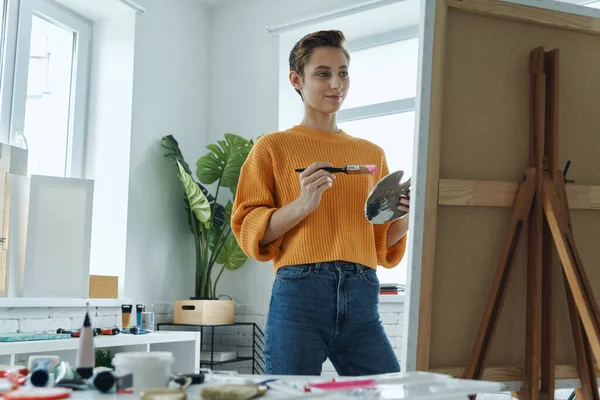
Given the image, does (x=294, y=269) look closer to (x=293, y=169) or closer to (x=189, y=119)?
(x=293, y=169)

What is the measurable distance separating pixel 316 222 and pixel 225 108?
9.43ft

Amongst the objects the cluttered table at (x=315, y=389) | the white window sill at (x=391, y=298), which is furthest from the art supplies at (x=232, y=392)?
the white window sill at (x=391, y=298)

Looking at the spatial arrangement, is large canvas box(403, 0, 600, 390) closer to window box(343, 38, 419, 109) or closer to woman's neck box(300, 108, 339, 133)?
woman's neck box(300, 108, 339, 133)

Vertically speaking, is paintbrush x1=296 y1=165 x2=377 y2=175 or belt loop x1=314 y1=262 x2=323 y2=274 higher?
paintbrush x1=296 y1=165 x2=377 y2=175

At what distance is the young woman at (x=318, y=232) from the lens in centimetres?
158

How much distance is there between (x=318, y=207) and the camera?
5.58 ft

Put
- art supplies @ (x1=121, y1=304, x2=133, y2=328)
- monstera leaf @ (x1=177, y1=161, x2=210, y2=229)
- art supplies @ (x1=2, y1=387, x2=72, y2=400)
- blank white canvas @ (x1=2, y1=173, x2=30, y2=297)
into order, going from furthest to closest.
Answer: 1. monstera leaf @ (x1=177, y1=161, x2=210, y2=229)
2. art supplies @ (x1=121, y1=304, x2=133, y2=328)
3. blank white canvas @ (x1=2, y1=173, x2=30, y2=297)
4. art supplies @ (x1=2, y1=387, x2=72, y2=400)

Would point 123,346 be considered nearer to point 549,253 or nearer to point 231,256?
point 231,256

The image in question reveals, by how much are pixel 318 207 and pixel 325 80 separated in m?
0.35

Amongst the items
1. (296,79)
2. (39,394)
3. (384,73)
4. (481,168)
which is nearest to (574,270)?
(481,168)

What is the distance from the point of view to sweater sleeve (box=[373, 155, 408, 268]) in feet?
6.03

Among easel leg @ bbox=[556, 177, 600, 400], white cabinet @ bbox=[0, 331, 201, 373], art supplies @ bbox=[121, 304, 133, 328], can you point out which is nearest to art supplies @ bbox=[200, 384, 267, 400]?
easel leg @ bbox=[556, 177, 600, 400]

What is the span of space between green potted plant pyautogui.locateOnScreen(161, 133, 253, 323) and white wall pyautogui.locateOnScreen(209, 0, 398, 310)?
24cm

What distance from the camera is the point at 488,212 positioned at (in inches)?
65.9
